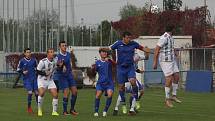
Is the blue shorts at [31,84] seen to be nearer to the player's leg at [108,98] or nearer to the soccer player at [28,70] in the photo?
the soccer player at [28,70]

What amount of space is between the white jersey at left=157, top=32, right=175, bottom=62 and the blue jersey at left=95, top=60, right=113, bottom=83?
6.76ft

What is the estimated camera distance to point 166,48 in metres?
18.9

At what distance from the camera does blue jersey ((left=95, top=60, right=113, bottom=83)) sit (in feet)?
57.4

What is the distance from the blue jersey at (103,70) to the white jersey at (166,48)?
6.76 ft

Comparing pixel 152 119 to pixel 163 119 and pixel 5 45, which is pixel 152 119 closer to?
pixel 163 119

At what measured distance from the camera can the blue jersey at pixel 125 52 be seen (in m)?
17.5

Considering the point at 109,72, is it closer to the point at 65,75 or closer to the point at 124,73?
the point at 124,73

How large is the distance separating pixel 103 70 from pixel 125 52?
2.73ft

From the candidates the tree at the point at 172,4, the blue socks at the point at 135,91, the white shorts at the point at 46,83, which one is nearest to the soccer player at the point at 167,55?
the blue socks at the point at 135,91

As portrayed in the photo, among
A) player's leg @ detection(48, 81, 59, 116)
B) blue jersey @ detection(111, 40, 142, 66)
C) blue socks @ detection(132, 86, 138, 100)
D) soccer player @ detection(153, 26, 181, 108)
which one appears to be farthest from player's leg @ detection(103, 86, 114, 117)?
soccer player @ detection(153, 26, 181, 108)

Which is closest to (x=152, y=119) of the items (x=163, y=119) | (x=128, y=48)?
(x=163, y=119)

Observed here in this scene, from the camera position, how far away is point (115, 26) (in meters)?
81.3

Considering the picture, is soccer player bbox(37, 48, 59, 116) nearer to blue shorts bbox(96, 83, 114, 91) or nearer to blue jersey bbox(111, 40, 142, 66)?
blue shorts bbox(96, 83, 114, 91)

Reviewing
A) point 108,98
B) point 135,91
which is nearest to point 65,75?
point 108,98
